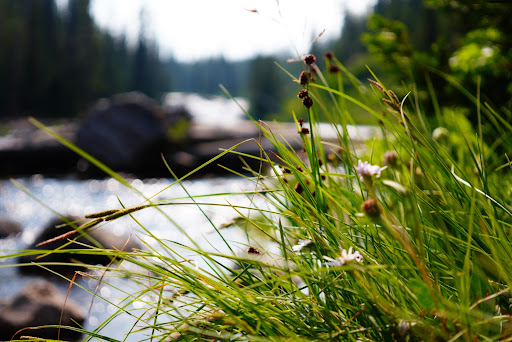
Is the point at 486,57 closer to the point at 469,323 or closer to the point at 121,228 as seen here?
the point at 469,323

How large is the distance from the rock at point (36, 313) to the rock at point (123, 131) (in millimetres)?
7720

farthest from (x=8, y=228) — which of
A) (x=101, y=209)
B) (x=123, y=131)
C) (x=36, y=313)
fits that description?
(x=123, y=131)

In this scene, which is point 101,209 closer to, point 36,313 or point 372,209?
point 36,313

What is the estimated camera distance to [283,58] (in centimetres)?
149

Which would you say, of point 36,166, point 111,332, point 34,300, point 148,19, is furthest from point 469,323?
point 148,19

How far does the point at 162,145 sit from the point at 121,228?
5.66m

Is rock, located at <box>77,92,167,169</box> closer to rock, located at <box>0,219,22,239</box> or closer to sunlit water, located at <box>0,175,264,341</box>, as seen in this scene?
sunlit water, located at <box>0,175,264,341</box>

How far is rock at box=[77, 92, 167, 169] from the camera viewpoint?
10195 millimetres

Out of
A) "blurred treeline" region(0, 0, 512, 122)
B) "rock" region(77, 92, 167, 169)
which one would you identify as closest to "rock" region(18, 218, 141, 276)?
"blurred treeline" region(0, 0, 512, 122)

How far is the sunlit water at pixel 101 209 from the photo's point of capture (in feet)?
10.5

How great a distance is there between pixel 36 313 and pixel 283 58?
2.36 m

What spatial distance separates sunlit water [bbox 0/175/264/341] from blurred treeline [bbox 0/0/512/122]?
139 cm

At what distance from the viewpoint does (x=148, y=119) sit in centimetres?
1086

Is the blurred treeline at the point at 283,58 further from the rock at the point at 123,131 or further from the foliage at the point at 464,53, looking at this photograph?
the rock at the point at 123,131
